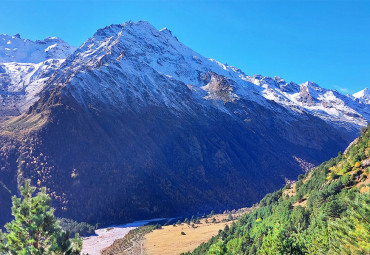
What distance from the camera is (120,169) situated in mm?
169375

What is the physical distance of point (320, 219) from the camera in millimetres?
39000

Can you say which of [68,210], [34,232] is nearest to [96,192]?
[68,210]

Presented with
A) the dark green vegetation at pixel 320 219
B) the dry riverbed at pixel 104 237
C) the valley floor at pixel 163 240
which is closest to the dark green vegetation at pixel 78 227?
the dry riverbed at pixel 104 237

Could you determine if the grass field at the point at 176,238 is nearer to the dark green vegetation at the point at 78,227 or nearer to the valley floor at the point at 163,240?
the valley floor at the point at 163,240

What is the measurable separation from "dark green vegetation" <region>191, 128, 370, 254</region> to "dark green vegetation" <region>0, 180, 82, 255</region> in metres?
14.2

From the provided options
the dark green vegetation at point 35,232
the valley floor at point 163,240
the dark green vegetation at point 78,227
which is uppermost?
the dark green vegetation at point 35,232

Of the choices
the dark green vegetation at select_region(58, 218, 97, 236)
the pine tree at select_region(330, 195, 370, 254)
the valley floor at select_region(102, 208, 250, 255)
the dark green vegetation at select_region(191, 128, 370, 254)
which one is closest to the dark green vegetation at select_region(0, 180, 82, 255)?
the dark green vegetation at select_region(191, 128, 370, 254)

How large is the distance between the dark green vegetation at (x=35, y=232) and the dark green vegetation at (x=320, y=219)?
14.2 m

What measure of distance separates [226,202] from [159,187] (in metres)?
39.0

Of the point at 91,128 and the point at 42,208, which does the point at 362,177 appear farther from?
the point at 91,128

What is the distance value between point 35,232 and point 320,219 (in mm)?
32500

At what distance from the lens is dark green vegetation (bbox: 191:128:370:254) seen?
2216 centimetres

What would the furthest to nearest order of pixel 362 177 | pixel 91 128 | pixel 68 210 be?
pixel 91 128
pixel 68 210
pixel 362 177

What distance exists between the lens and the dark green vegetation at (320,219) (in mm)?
22156
